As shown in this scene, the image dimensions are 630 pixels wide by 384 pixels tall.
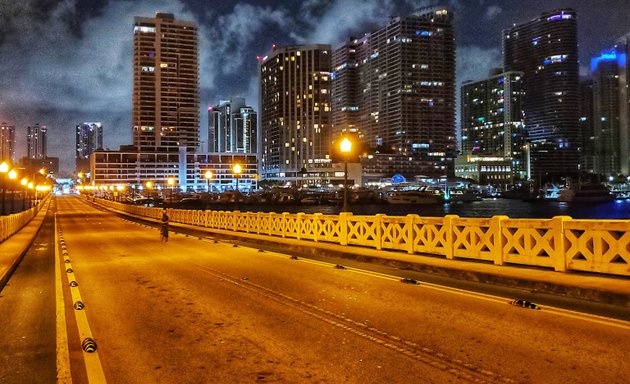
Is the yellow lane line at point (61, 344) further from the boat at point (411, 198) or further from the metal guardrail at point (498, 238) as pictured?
the boat at point (411, 198)

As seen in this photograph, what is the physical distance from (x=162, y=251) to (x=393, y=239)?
946 centimetres

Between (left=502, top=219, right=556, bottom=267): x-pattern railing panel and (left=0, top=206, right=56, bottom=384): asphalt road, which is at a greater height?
(left=502, top=219, right=556, bottom=267): x-pattern railing panel

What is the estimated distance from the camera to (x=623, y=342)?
6977 millimetres

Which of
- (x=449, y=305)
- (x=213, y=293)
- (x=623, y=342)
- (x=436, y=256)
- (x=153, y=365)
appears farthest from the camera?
(x=436, y=256)

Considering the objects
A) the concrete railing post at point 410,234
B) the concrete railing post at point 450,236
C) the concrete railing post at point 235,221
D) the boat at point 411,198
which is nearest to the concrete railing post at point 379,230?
the concrete railing post at point 410,234

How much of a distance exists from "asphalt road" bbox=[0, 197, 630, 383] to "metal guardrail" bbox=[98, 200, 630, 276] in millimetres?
2818

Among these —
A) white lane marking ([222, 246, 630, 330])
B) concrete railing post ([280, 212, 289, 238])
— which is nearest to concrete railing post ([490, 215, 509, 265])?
white lane marking ([222, 246, 630, 330])

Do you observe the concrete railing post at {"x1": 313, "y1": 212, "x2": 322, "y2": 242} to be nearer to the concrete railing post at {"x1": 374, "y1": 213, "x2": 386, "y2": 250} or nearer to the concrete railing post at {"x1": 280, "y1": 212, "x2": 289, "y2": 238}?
the concrete railing post at {"x1": 280, "y1": 212, "x2": 289, "y2": 238}

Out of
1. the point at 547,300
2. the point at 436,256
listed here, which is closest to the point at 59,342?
the point at 547,300

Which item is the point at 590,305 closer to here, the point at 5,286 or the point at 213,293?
the point at 213,293

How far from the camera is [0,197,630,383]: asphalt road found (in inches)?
233

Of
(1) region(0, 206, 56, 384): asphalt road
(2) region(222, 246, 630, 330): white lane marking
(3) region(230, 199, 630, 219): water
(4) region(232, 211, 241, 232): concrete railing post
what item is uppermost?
(4) region(232, 211, 241, 232): concrete railing post

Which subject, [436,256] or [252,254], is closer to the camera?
[436,256]

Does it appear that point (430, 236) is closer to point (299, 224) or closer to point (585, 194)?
point (299, 224)
